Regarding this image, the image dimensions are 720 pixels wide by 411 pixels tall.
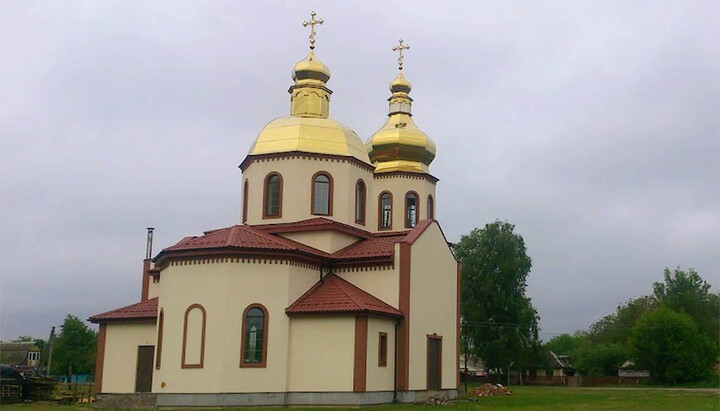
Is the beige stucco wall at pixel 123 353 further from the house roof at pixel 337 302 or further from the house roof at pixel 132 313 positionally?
the house roof at pixel 337 302

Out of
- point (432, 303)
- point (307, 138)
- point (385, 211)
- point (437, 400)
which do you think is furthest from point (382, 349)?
point (385, 211)

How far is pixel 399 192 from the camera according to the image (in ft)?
111

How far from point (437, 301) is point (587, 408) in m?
6.20

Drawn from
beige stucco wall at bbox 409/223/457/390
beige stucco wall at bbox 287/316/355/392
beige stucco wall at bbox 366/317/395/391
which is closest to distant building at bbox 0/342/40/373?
beige stucco wall at bbox 409/223/457/390

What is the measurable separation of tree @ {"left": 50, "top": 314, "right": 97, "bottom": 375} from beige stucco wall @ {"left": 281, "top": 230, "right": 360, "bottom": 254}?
38.3 meters

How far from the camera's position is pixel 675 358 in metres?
45.7

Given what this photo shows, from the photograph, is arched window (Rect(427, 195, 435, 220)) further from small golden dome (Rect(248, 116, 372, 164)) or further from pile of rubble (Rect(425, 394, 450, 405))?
pile of rubble (Rect(425, 394, 450, 405))

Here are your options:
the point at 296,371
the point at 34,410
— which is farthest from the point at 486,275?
the point at 34,410

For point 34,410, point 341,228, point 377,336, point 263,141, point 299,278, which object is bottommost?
point 34,410

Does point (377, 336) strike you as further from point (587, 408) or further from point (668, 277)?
point (668, 277)

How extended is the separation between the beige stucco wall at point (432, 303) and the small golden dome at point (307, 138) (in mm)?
4307

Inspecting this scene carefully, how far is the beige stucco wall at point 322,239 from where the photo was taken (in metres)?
25.9

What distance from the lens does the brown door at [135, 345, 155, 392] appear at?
85.0 feet

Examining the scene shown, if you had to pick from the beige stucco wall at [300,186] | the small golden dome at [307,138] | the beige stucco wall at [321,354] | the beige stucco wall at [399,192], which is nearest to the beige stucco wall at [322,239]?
the beige stucco wall at [300,186]
